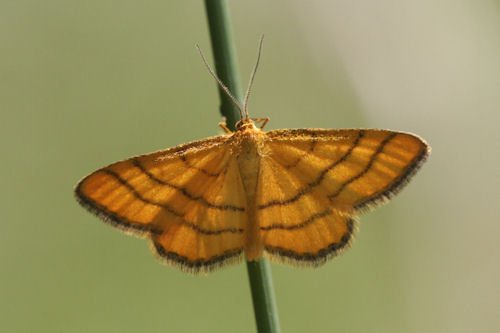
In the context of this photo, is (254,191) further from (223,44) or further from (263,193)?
(223,44)

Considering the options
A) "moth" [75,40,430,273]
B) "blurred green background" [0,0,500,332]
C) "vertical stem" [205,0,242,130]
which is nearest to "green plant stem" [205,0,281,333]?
"vertical stem" [205,0,242,130]

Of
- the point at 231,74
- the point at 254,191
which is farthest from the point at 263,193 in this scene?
the point at 231,74

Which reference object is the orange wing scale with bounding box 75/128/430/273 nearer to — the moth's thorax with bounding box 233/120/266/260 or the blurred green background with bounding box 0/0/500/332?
the moth's thorax with bounding box 233/120/266/260

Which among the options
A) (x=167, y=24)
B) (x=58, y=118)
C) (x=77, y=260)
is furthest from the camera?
(x=167, y=24)

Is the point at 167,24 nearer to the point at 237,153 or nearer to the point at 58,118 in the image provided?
the point at 58,118

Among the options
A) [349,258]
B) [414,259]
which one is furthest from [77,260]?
[414,259]

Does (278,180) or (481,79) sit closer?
(278,180)

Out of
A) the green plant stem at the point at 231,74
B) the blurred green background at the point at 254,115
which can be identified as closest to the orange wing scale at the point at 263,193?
the green plant stem at the point at 231,74

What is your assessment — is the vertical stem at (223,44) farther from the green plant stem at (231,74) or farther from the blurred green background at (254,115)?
the blurred green background at (254,115)
